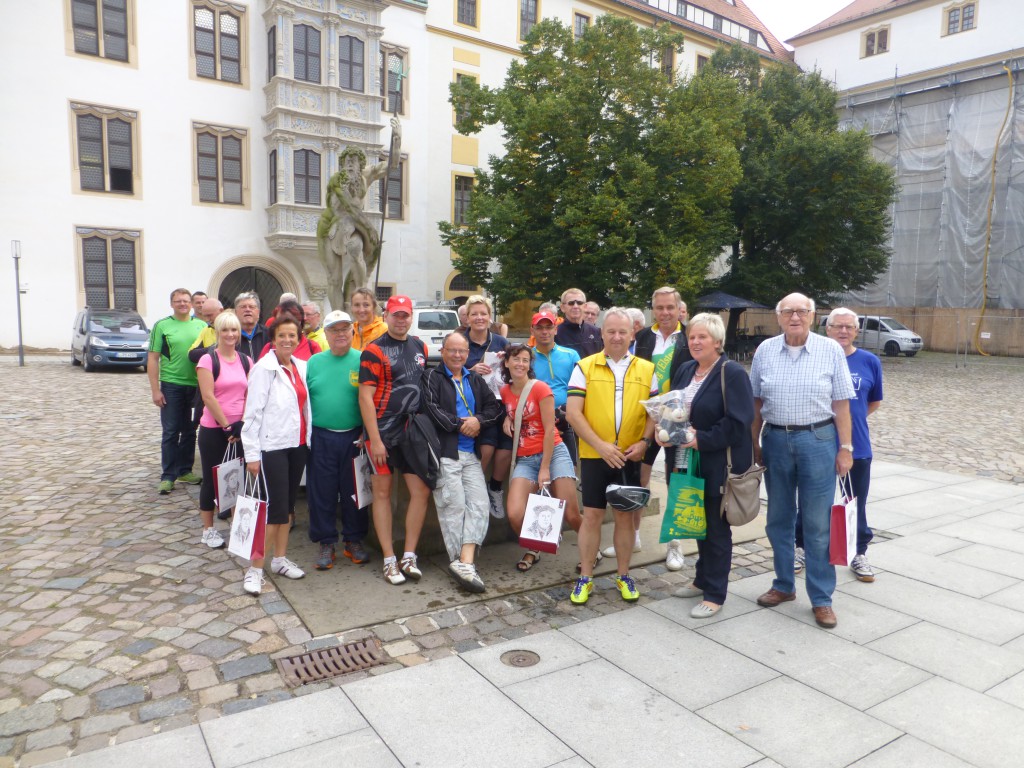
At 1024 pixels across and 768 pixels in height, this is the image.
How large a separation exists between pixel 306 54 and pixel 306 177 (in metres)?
4.32

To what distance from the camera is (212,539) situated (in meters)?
5.90

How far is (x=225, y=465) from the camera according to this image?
5.43m

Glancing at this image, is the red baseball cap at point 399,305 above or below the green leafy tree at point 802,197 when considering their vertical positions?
below

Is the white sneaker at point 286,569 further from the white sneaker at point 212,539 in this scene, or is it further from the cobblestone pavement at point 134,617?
the white sneaker at point 212,539

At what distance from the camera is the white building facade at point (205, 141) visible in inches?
940

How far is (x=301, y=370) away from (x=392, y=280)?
26.0 metres

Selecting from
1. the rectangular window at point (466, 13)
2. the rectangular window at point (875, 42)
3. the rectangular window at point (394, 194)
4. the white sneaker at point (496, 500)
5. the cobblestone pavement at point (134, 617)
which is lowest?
the cobblestone pavement at point (134, 617)

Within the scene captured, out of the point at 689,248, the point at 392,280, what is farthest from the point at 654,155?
the point at 392,280

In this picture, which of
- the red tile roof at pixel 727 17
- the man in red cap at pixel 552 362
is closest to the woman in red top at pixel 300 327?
the man in red cap at pixel 552 362

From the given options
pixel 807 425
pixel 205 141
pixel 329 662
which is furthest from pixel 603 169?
pixel 329 662

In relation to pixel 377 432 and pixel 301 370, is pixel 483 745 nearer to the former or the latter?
pixel 377 432

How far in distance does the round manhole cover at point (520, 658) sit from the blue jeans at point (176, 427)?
15.1ft

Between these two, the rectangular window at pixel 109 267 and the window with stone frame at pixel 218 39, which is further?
the window with stone frame at pixel 218 39

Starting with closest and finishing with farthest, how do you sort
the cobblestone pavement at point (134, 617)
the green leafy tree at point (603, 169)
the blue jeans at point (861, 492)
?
the cobblestone pavement at point (134, 617), the blue jeans at point (861, 492), the green leafy tree at point (603, 169)
